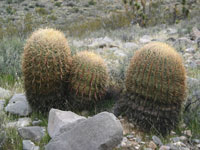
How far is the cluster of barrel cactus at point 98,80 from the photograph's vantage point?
320 cm

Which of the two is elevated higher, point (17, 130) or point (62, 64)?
point (62, 64)

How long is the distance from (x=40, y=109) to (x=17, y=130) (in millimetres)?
668

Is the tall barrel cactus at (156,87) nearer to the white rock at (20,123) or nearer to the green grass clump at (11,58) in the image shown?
the white rock at (20,123)

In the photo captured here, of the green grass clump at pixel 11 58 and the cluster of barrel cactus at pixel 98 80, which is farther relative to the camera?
the green grass clump at pixel 11 58

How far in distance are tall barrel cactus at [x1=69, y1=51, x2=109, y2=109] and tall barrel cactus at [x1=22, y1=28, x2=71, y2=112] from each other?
0.14 meters

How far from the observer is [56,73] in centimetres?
349

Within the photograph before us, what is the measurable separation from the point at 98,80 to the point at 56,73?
0.57 metres

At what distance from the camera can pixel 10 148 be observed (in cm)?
280

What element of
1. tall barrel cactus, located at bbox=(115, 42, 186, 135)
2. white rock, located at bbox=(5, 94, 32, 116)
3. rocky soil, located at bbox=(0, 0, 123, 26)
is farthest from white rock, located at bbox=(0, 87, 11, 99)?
rocky soil, located at bbox=(0, 0, 123, 26)

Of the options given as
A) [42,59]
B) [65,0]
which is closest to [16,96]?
[42,59]

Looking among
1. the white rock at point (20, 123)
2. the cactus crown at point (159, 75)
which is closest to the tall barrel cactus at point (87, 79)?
the cactus crown at point (159, 75)

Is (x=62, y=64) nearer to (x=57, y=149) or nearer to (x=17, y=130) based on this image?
(x=17, y=130)

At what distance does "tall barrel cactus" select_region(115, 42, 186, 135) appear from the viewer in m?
3.18

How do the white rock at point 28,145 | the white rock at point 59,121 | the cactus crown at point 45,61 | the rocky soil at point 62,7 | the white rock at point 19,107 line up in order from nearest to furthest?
1. the white rock at point 28,145
2. the white rock at point 59,121
3. the cactus crown at point 45,61
4. the white rock at point 19,107
5. the rocky soil at point 62,7
